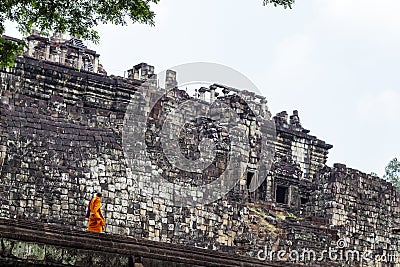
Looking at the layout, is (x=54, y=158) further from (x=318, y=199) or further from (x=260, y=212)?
(x=318, y=199)

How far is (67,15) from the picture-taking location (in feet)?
46.9

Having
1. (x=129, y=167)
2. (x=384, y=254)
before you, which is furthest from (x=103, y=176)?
(x=384, y=254)

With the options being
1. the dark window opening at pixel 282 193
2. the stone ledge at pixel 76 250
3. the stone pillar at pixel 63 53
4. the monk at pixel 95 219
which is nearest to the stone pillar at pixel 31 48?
the stone pillar at pixel 63 53

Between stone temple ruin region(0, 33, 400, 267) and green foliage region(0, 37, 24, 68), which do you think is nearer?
stone temple ruin region(0, 33, 400, 267)

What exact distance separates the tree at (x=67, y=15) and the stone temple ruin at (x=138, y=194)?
3105mm

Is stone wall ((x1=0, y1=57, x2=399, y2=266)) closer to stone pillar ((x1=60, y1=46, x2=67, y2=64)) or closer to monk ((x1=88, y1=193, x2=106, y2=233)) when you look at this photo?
monk ((x1=88, y1=193, x2=106, y2=233))

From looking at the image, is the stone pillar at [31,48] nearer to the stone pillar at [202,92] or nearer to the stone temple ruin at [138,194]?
the stone temple ruin at [138,194]

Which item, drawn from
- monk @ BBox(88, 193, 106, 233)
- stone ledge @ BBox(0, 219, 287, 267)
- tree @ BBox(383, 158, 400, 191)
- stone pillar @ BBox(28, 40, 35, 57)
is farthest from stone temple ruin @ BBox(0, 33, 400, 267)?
tree @ BBox(383, 158, 400, 191)

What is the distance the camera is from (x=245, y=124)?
89.7ft

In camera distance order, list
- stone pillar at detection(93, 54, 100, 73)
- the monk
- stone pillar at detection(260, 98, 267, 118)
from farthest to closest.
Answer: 1. stone pillar at detection(93, 54, 100, 73)
2. stone pillar at detection(260, 98, 267, 118)
3. the monk

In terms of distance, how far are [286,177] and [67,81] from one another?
8.59 meters

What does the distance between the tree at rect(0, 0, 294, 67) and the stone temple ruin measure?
3.10 meters

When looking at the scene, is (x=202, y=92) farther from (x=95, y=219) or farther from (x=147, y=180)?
(x=95, y=219)

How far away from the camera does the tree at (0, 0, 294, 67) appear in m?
14.1
